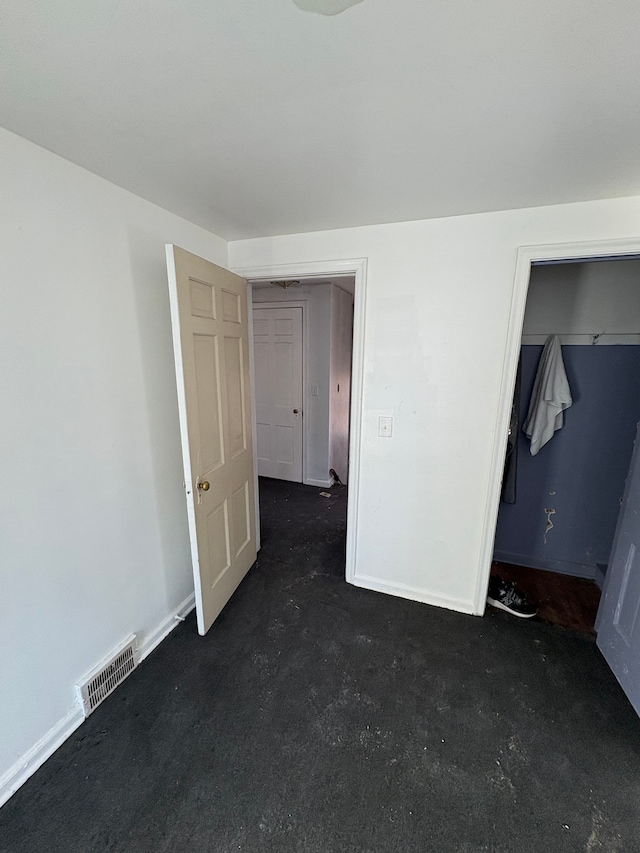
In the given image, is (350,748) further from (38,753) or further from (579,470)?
(579,470)

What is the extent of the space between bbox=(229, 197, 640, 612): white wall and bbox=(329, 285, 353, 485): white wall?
1.61 metres

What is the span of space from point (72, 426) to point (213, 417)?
0.65 meters

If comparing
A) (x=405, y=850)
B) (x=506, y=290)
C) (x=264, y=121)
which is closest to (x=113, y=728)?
Answer: (x=405, y=850)

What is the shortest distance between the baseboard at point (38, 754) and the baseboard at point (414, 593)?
1.54m

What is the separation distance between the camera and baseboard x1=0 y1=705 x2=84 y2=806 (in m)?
1.21

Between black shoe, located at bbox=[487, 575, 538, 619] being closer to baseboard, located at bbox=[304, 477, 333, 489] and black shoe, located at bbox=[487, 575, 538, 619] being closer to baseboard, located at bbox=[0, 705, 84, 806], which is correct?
baseboard, located at bbox=[304, 477, 333, 489]

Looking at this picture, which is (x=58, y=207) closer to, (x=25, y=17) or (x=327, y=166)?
(x=25, y=17)

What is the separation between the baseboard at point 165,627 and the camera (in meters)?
1.77

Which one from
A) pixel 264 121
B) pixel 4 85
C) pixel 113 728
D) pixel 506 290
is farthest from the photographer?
pixel 506 290

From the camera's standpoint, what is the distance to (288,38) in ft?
2.43

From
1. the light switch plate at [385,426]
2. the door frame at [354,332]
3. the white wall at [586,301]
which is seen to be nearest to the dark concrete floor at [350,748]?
the door frame at [354,332]

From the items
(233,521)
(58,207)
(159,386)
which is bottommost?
(233,521)

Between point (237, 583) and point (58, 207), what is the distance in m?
2.11

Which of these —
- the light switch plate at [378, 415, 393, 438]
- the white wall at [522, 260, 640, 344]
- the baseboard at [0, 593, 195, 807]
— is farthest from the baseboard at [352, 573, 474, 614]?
the white wall at [522, 260, 640, 344]
